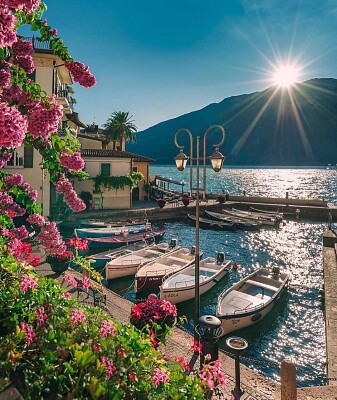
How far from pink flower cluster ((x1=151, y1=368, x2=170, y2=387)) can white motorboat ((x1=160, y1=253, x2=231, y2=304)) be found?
12141mm

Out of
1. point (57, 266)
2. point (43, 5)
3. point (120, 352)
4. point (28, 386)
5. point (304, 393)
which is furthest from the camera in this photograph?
point (57, 266)

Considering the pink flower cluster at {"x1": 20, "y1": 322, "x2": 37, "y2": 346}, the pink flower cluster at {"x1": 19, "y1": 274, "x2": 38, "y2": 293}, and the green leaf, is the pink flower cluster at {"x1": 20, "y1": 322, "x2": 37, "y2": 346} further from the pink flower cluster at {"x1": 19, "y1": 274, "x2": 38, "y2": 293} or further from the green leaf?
the green leaf

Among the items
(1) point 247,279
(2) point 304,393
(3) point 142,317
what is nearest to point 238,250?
(1) point 247,279

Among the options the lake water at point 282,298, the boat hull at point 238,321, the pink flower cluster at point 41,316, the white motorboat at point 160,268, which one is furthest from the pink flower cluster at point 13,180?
the white motorboat at point 160,268

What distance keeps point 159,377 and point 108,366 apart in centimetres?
60

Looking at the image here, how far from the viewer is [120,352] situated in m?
3.22

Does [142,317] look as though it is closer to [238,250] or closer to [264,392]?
[264,392]

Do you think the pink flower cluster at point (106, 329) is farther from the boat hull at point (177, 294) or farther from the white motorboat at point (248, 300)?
the boat hull at point (177, 294)

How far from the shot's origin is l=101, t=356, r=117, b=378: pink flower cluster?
9.46 ft

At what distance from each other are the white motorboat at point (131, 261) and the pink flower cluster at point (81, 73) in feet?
50.0

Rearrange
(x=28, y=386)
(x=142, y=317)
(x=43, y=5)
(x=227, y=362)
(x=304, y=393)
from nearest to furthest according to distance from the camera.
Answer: (x=28, y=386) → (x=43, y=5) → (x=142, y=317) → (x=304, y=393) → (x=227, y=362)

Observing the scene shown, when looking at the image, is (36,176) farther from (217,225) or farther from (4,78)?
(4,78)

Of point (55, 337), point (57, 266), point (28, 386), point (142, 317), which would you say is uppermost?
point (55, 337)

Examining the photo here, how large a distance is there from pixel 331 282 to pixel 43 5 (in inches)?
729
